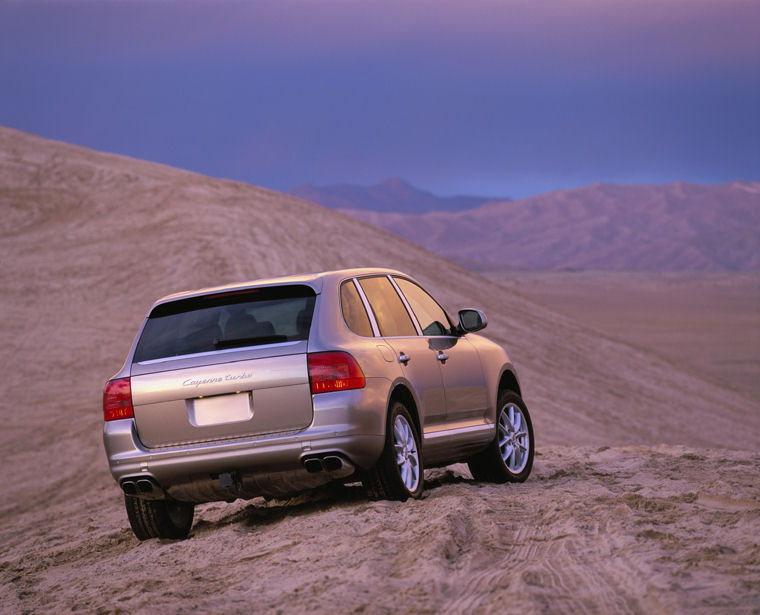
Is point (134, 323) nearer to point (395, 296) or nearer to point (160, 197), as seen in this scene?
point (160, 197)

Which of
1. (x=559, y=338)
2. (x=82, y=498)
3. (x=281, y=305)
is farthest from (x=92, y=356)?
(x=281, y=305)

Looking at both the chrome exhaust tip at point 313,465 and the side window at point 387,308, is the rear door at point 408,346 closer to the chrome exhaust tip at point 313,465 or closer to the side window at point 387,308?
the side window at point 387,308

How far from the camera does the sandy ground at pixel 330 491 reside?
5.52 metres

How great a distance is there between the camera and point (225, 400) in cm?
737

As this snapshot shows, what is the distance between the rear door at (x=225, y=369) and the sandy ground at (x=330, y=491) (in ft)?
2.31

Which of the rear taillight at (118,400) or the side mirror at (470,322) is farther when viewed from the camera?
the side mirror at (470,322)

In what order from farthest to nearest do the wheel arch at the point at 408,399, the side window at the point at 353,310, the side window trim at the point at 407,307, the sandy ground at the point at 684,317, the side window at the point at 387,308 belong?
the sandy ground at the point at 684,317 < the side window trim at the point at 407,307 < the side window at the point at 387,308 < the wheel arch at the point at 408,399 < the side window at the point at 353,310

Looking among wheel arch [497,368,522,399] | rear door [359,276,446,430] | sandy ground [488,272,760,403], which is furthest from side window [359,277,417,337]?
sandy ground [488,272,760,403]

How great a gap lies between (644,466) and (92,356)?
1689 centimetres

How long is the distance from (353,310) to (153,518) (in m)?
1.93

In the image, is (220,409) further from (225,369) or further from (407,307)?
(407,307)

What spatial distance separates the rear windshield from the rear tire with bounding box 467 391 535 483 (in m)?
2.53

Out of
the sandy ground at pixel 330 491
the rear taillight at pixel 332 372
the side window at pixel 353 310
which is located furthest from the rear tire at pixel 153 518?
the side window at pixel 353 310

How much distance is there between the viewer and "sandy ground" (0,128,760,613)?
552cm
